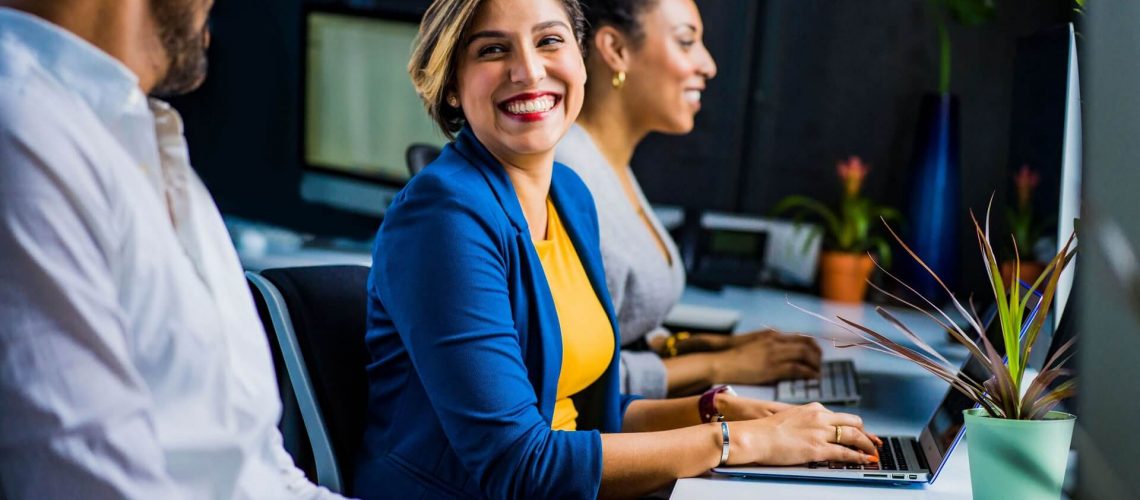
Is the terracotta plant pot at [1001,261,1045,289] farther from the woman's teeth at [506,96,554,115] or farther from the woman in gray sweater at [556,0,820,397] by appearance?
the woman's teeth at [506,96,554,115]

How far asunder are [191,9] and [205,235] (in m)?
0.16

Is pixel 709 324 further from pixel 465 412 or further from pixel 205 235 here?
pixel 205 235

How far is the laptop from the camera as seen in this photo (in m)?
1.23

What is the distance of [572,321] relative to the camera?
145cm

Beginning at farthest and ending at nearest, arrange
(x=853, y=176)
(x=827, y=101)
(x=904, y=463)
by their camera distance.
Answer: (x=827, y=101) < (x=853, y=176) < (x=904, y=463)

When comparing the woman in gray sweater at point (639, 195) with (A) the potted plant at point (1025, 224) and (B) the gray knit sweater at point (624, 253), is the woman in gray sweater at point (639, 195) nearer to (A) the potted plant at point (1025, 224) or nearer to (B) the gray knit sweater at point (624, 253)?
(B) the gray knit sweater at point (624, 253)

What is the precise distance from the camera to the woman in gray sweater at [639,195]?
189cm

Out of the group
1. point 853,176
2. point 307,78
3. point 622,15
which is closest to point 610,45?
point 622,15

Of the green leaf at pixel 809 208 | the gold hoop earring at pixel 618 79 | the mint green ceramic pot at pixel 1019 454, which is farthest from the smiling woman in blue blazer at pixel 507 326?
the green leaf at pixel 809 208

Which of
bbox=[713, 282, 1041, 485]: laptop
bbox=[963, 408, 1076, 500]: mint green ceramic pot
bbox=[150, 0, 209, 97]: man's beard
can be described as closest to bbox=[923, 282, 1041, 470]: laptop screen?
bbox=[713, 282, 1041, 485]: laptop

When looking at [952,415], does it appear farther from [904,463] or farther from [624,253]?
[624,253]

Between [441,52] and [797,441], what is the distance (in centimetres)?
63

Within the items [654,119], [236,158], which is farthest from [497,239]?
[236,158]

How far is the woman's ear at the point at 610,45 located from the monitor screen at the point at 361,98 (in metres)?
1.02
